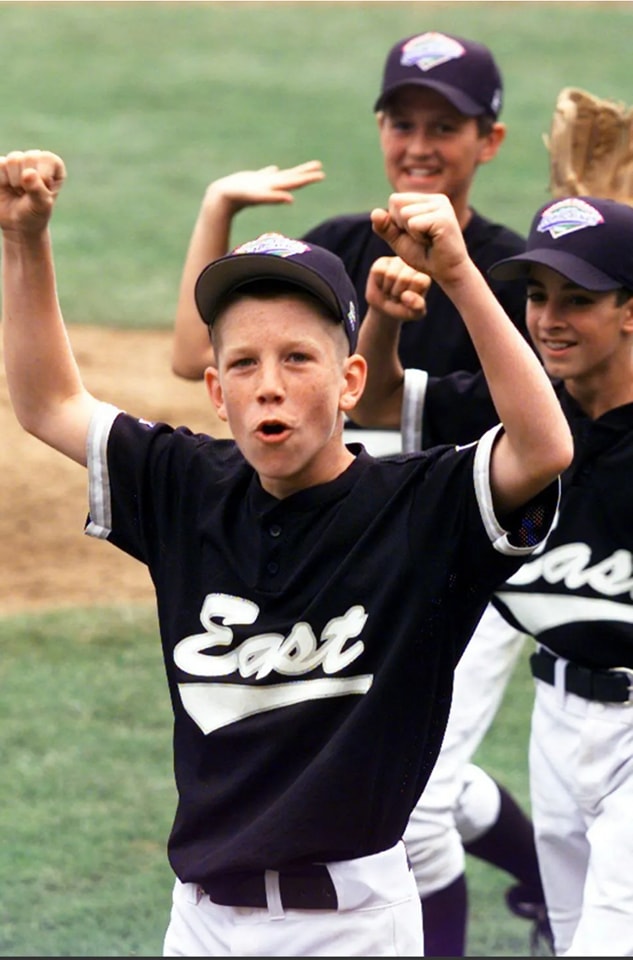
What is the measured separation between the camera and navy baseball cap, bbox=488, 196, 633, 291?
10.7ft

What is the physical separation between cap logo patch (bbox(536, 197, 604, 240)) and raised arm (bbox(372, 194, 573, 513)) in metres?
0.95

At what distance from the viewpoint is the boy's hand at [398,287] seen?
9.66ft

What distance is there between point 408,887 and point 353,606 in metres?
0.45

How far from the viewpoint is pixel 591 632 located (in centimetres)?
332

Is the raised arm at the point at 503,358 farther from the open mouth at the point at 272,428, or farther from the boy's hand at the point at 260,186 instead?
the boy's hand at the point at 260,186

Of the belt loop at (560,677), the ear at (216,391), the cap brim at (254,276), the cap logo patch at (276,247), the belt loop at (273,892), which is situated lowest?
the belt loop at (560,677)

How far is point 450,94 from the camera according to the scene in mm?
4219

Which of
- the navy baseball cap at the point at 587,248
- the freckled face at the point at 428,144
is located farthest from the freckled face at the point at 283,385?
the freckled face at the point at 428,144

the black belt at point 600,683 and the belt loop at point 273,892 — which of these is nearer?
the belt loop at point 273,892

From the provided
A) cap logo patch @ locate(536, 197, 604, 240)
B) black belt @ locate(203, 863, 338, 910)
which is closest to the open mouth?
black belt @ locate(203, 863, 338, 910)

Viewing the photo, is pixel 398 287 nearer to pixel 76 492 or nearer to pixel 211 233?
pixel 211 233

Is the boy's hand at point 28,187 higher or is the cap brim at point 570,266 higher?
the boy's hand at point 28,187

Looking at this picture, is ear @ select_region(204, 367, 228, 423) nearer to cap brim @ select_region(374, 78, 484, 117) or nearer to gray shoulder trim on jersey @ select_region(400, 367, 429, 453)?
gray shoulder trim on jersey @ select_region(400, 367, 429, 453)

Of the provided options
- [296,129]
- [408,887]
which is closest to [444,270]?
[408,887]
